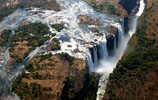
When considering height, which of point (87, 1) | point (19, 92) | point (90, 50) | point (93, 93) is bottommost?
point (93, 93)

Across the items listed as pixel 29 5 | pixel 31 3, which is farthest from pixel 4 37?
pixel 31 3

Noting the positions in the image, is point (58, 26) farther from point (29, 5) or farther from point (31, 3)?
point (31, 3)

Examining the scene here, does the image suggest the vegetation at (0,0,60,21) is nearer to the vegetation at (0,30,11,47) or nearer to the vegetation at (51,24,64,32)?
the vegetation at (0,30,11,47)

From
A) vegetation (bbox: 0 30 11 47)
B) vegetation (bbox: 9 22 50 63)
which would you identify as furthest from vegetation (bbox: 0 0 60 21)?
vegetation (bbox: 9 22 50 63)

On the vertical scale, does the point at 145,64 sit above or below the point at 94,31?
below

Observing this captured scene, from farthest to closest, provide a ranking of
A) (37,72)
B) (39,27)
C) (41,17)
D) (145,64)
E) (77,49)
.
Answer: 1. (41,17)
2. (39,27)
3. (77,49)
4. (145,64)
5. (37,72)

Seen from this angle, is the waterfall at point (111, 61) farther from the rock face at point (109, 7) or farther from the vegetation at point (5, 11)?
the vegetation at point (5, 11)

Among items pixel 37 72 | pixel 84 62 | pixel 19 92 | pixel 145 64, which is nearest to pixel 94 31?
pixel 84 62

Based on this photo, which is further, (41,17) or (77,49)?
(41,17)

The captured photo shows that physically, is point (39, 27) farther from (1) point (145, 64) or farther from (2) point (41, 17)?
(1) point (145, 64)
